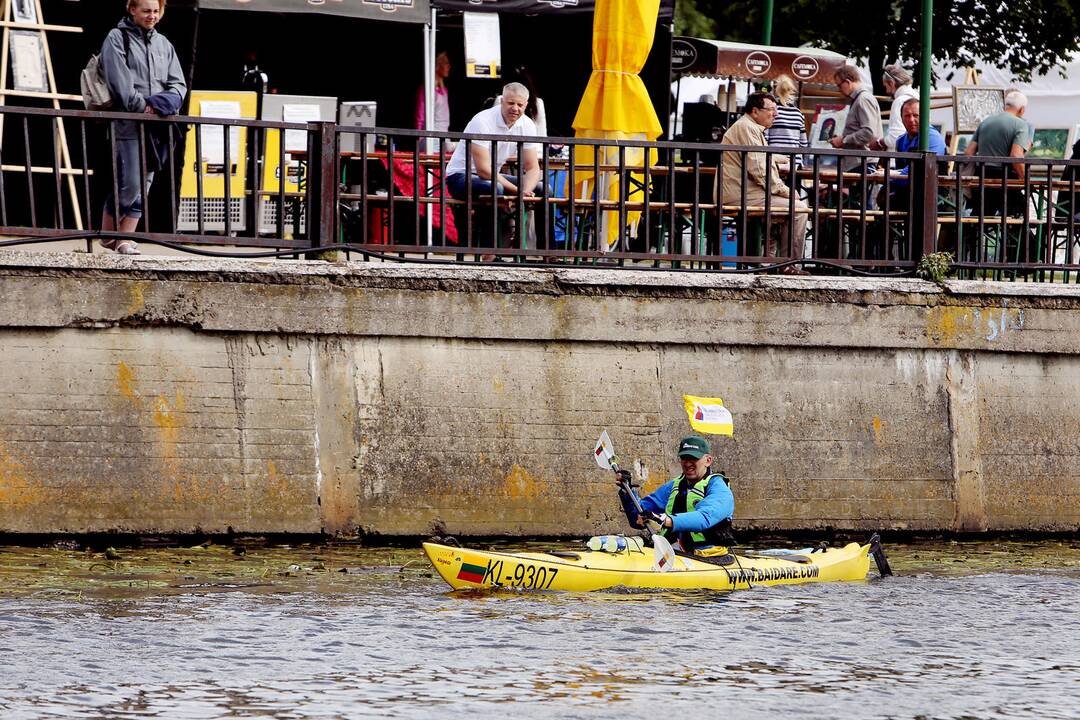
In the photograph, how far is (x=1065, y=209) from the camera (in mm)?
14148

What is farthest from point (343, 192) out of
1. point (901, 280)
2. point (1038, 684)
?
point (1038, 684)

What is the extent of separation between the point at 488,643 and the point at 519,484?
295 cm

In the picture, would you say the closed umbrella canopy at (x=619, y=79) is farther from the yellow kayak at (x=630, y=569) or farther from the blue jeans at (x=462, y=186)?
the yellow kayak at (x=630, y=569)

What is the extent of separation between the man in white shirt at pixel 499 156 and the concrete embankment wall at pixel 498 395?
952 millimetres

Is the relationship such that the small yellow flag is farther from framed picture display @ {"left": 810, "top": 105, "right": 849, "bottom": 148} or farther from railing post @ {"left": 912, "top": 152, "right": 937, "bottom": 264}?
framed picture display @ {"left": 810, "top": 105, "right": 849, "bottom": 148}

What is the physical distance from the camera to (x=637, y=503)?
11500mm

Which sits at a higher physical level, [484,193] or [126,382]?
[484,193]

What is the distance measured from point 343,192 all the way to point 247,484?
2.67m

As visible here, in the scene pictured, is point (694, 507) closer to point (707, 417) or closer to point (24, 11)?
point (707, 417)

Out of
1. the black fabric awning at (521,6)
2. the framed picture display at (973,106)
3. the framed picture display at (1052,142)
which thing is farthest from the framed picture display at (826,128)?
the black fabric awning at (521,6)

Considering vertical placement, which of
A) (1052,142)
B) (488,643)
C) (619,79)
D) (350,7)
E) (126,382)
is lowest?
(488,643)

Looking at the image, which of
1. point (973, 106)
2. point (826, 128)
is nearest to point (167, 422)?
point (826, 128)

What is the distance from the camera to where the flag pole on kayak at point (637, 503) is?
1112 cm

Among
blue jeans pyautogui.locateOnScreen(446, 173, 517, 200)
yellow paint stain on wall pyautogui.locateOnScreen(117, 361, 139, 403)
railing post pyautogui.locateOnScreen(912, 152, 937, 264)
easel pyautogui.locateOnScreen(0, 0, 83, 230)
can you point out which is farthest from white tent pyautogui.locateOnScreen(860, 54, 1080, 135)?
yellow paint stain on wall pyautogui.locateOnScreen(117, 361, 139, 403)
